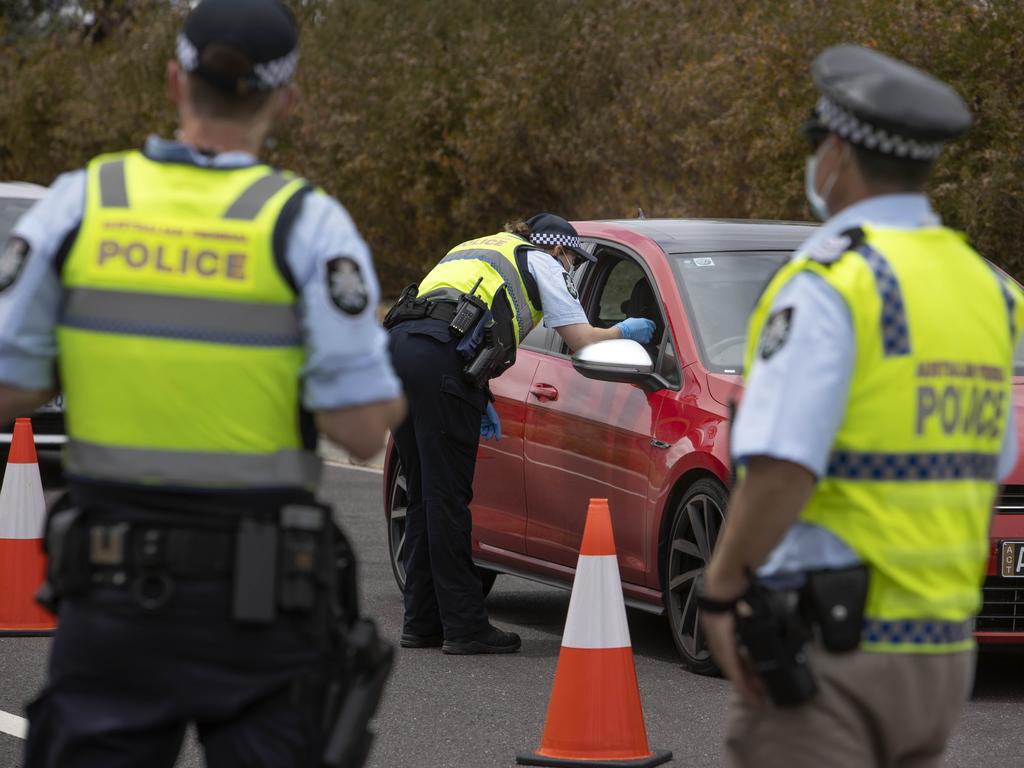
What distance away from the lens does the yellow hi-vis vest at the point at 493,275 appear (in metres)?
7.72

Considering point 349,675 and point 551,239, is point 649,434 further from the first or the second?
point 349,675

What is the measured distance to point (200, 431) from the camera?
3090mm

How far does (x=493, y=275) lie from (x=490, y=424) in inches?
27.6

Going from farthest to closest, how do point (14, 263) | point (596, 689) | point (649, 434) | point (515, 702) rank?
point (649, 434) < point (515, 702) < point (596, 689) < point (14, 263)

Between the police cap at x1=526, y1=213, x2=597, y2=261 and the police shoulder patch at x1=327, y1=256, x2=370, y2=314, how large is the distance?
486 centimetres

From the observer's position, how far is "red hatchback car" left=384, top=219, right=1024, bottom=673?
7.19m

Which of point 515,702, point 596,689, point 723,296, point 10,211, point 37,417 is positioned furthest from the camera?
point 10,211

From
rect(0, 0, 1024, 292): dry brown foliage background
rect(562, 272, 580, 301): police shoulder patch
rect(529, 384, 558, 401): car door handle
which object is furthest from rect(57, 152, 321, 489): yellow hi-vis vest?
rect(0, 0, 1024, 292): dry brown foliage background

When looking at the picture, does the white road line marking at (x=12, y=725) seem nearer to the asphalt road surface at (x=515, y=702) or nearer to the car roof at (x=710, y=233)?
the asphalt road surface at (x=515, y=702)

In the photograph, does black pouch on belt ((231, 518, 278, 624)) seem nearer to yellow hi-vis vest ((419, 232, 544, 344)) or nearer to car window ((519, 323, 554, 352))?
yellow hi-vis vest ((419, 232, 544, 344))

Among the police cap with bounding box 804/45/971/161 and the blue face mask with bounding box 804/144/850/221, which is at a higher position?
the police cap with bounding box 804/45/971/161

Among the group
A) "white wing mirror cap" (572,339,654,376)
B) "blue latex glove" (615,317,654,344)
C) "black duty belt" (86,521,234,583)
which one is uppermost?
"black duty belt" (86,521,234,583)

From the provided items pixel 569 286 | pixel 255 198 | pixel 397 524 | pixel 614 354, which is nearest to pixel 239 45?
pixel 255 198

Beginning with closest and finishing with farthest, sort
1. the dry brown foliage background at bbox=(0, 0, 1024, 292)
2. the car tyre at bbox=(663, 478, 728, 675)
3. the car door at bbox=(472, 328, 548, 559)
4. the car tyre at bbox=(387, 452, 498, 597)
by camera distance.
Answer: the car tyre at bbox=(663, 478, 728, 675)
the car door at bbox=(472, 328, 548, 559)
the car tyre at bbox=(387, 452, 498, 597)
the dry brown foliage background at bbox=(0, 0, 1024, 292)
